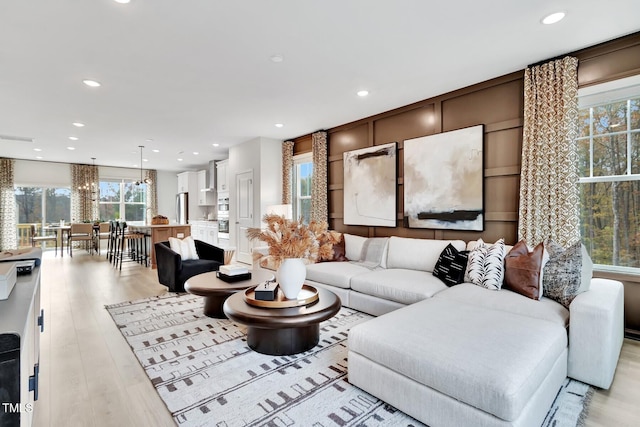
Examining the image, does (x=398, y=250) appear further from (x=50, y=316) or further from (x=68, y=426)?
(x=50, y=316)

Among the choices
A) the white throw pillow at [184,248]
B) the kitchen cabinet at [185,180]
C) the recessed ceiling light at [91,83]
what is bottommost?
the white throw pillow at [184,248]

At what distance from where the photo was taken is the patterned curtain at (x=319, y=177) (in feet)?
18.6

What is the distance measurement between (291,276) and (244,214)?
4.46 metres

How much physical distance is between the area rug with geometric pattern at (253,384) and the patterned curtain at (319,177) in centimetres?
276

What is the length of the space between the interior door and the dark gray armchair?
169 centimetres

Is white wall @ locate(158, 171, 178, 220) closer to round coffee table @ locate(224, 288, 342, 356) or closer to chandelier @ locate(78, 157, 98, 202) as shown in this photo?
chandelier @ locate(78, 157, 98, 202)

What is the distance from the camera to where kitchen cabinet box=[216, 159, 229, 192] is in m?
8.12

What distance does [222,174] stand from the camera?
328 inches

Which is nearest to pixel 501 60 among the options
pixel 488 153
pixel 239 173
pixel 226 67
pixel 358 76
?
pixel 488 153

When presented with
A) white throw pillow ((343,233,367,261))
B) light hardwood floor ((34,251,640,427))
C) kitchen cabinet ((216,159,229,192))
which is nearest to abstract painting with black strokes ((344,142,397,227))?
white throw pillow ((343,233,367,261))

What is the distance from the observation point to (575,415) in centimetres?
183

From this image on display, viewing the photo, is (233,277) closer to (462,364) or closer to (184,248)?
(184,248)

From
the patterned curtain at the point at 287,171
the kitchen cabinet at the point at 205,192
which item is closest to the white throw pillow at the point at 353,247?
the patterned curtain at the point at 287,171

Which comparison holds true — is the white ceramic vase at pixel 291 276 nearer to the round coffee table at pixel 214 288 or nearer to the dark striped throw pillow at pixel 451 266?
the round coffee table at pixel 214 288
